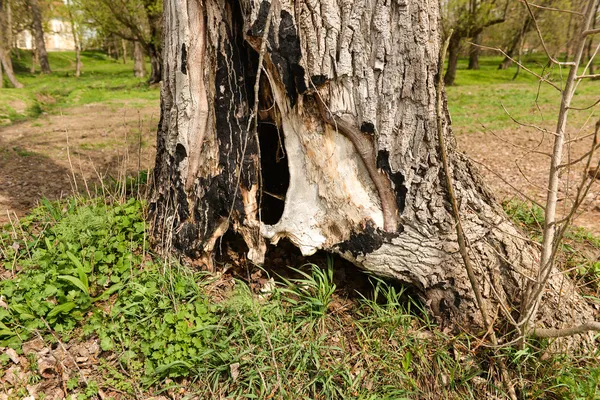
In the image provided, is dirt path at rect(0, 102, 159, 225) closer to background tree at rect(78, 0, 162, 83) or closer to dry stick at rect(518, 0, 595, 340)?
dry stick at rect(518, 0, 595, 340)

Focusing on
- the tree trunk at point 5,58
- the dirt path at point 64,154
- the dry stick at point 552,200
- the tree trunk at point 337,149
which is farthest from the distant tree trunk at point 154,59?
the dry stick at point 552,200

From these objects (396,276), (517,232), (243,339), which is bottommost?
(243,339)

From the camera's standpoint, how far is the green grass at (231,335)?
2219mm

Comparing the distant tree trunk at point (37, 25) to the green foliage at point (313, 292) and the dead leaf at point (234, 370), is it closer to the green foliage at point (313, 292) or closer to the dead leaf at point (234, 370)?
A: the green foliage at point (313, 292)

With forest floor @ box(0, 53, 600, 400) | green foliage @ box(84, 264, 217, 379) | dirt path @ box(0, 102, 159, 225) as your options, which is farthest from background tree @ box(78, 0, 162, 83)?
green foliage @ box(84, 264, 217, 379)

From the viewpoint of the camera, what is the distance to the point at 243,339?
2.36 m

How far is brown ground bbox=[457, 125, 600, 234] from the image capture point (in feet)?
14.2

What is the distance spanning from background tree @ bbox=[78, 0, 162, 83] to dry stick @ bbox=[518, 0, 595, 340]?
14.8 meters

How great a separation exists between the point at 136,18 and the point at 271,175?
14.6 metres

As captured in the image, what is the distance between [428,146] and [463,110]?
9421 mm

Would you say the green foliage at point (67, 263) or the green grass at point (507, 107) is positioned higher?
the green grass at point (507, 107)

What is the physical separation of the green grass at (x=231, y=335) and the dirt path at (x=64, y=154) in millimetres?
788

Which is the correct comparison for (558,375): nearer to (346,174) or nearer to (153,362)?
(346,174)

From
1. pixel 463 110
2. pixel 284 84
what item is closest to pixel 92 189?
pixel 284 84
